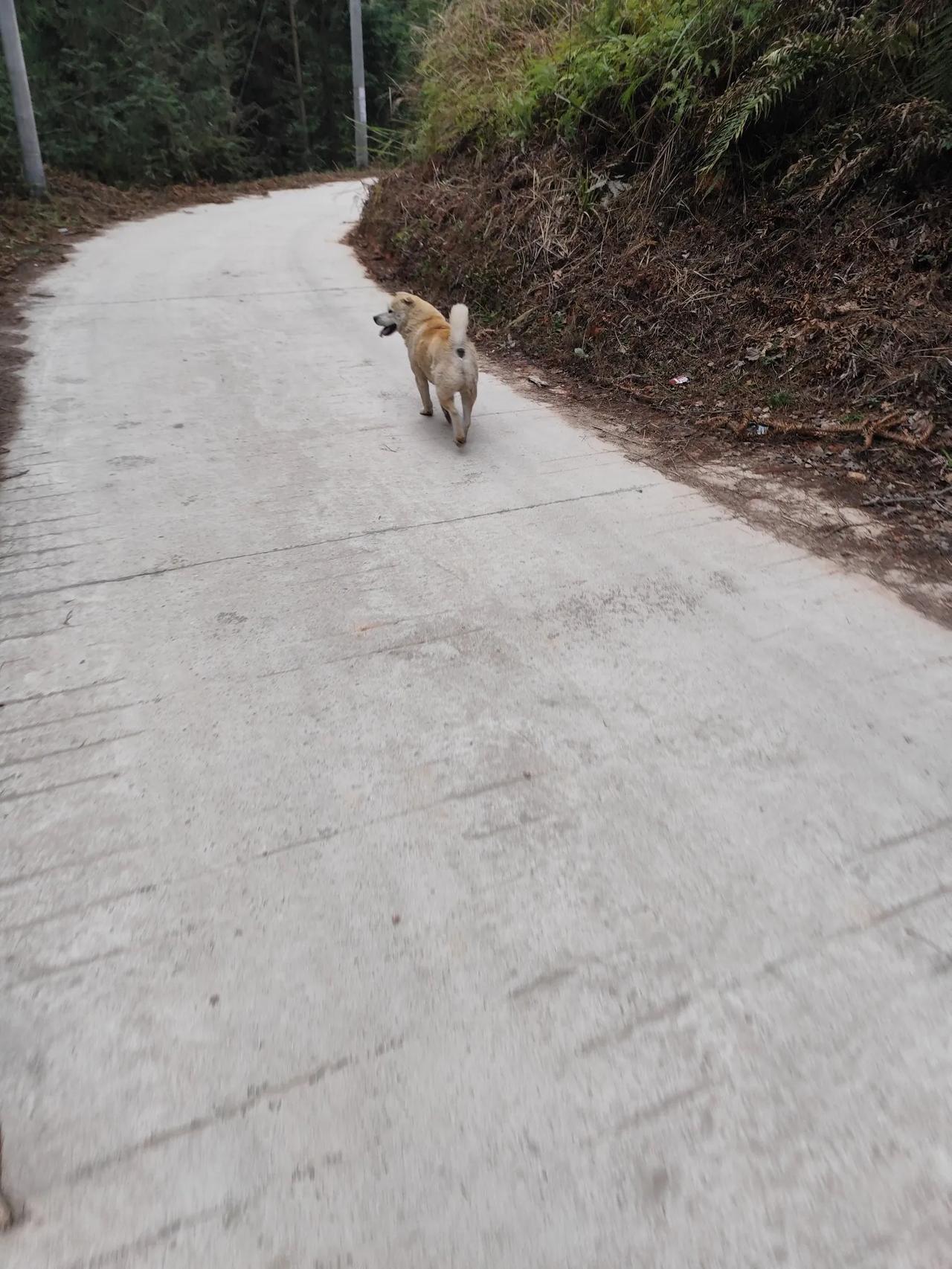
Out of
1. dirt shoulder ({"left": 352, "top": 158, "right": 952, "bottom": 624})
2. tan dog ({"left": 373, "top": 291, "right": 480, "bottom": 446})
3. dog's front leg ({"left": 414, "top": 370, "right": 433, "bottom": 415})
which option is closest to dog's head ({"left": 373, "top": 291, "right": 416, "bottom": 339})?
tan dog ({"left": 373, "top": 291, "right": 480, "bottom": 446})

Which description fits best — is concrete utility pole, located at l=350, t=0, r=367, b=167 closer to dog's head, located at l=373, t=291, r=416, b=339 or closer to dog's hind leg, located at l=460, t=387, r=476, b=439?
dog's head, located at l=373, t=291, r=416, b=339

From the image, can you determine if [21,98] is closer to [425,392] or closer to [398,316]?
[398,316]

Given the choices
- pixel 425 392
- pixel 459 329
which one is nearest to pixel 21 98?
pixel 425 392

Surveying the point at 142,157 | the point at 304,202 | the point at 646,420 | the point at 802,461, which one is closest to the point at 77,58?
the point at 142,157

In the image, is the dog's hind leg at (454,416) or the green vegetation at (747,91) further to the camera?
the green vegetation at (747,91)

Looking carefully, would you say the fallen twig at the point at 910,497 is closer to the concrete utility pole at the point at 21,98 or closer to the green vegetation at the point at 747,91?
the green vegetation at the point at 747,91

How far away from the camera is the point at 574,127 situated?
7.87 metres

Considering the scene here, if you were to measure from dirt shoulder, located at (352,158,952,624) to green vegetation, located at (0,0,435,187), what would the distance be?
7296 mm

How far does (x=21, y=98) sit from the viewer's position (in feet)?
43.1

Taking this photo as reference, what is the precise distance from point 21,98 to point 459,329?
13498mm

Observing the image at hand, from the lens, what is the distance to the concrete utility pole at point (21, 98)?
488 inches

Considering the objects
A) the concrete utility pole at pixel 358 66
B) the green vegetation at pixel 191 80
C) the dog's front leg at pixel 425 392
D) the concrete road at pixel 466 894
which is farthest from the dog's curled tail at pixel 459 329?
the concrete utility pole at pixel 358 66

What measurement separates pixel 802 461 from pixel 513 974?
402 cm

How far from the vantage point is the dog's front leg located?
567cm
